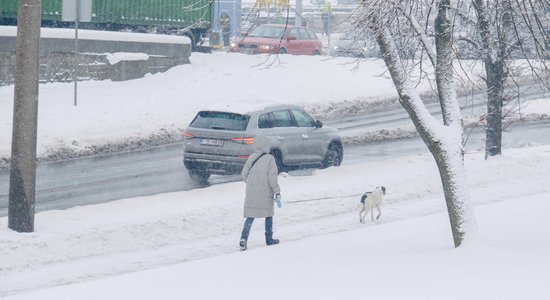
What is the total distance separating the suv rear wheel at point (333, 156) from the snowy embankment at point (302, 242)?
1294 mm

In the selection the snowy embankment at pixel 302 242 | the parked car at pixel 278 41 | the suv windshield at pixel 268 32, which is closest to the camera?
the snowy embankment at pixel 302 242

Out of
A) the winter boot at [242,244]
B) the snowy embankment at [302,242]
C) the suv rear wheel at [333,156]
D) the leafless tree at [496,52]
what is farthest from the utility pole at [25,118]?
the suv rear wheel at [333,156]

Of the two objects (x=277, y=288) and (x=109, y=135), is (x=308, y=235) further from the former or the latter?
(x=109, y=135)

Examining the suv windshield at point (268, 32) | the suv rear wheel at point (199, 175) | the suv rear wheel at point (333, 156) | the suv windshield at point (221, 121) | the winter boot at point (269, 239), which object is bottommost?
the suv rear wheel at point (199, 175)

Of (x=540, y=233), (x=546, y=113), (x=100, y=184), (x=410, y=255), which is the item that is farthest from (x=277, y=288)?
(x=546, y=113)

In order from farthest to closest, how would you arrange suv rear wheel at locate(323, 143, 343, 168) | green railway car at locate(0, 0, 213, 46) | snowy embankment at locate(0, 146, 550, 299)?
green railway car at locate(0, 0, 213, 46), suv rear wheel at locate(323, 143, 343, 168), snowy embankment at locate(0, 146, 550, 299)

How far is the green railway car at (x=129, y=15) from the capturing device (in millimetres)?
31312

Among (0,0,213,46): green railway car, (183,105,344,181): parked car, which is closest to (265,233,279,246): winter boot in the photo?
(183,105,344,181): parked car

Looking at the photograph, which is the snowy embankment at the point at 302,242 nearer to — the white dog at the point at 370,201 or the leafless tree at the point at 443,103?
the white dog at the point at 370,201

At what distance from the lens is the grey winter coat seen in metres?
13.8

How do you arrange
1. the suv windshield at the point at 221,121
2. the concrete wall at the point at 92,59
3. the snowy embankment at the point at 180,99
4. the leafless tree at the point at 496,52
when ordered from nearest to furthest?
the leafless tree at the point at 496,52, the suv windshield at the point at 221,121, the snowy embankment at the point at 180,99, the concrete wall at the point at 92,59

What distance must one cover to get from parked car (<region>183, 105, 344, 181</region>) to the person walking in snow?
226 inches

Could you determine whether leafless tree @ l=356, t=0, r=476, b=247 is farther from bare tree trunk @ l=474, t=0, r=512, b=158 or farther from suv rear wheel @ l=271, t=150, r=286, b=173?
suv rear wheel @ l=271, t=150, r=286, b=173

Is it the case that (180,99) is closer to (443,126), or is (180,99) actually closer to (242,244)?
(242,244)
